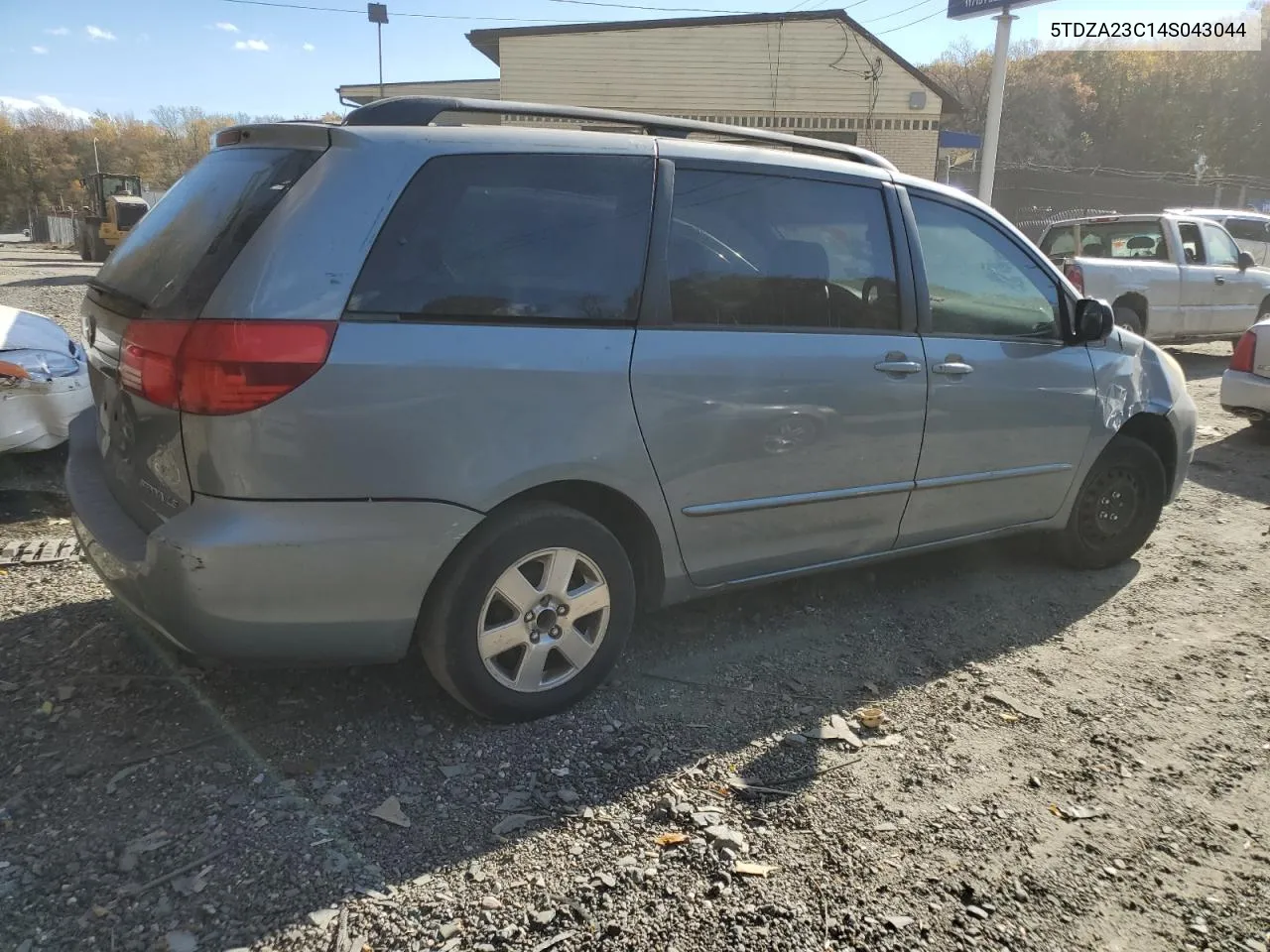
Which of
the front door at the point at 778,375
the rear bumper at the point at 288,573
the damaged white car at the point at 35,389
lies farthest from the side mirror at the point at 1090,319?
the damaged white car at the point at 35,389

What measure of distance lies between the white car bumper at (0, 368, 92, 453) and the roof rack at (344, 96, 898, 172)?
278cm

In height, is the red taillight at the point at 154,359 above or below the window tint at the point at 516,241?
below

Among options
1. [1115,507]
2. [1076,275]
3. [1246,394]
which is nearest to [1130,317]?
[1076,275]

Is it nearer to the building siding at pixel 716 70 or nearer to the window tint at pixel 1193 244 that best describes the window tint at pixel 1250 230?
the window tint at pixel 1193 244

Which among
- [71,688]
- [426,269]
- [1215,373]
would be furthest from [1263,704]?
[1215,373]

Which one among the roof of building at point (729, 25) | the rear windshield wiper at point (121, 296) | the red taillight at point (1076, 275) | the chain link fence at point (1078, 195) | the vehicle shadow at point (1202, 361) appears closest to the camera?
the rear windshield wiper at point (121, 296)

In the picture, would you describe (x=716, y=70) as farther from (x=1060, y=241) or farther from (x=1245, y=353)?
(x=1245, y=353)

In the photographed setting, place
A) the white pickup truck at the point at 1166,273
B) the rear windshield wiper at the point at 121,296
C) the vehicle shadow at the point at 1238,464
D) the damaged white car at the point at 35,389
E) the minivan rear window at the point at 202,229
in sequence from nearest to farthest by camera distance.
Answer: the minivan rear window at the point at 202,229
the rear windshield wiper at the point at 121,296
the damaged white car at the point at 35,389
the vehicle shadow at the point at 1238,464
the white pickup truck at the point at 1166,273

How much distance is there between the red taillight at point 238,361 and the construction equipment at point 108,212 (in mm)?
24621

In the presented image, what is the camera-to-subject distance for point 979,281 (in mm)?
3906

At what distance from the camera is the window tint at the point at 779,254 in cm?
305

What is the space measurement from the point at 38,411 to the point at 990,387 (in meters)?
4.63

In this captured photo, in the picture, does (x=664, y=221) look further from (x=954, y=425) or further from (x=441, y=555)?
(x=954, y=425)

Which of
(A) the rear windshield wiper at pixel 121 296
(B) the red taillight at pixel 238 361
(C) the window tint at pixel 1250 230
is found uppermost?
(C) the window tint at pixel 1250 230
